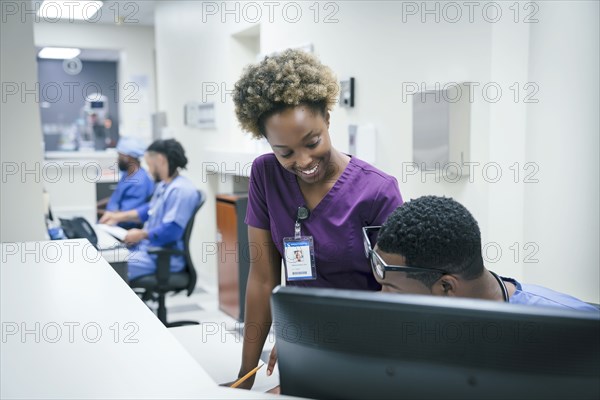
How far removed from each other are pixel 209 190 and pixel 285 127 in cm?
360

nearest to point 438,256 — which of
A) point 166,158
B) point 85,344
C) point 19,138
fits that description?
point 85,344

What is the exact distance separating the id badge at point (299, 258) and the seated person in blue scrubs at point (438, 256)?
1.17 ft

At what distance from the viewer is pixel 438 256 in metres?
0.96

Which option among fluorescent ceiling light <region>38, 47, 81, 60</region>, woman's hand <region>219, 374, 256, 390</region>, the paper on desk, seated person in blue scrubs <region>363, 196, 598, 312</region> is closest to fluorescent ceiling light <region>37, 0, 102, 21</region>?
fluorescent ceiling light <region>38, 47, 81, 60</region>

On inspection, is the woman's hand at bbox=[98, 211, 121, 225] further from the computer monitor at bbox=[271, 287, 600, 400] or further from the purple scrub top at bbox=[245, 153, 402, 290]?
the computer monitor at bbox=[271, 287, 600, 400]

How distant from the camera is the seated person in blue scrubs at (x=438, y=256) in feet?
3.16

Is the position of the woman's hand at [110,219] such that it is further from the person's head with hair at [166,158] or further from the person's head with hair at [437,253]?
the person's head with hair at [437,253]

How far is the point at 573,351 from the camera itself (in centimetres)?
59

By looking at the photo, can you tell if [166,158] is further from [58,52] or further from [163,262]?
[58,52]

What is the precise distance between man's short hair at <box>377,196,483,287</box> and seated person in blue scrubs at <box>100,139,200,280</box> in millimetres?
2261

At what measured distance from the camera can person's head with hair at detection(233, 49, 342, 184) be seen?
129 cm

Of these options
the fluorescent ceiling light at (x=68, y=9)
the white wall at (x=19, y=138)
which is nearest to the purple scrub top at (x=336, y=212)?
the white wall at (x=19, y=138)

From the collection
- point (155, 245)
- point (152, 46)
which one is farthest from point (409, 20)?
point (152, 46)

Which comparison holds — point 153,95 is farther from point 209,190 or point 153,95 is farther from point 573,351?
point 573,351
